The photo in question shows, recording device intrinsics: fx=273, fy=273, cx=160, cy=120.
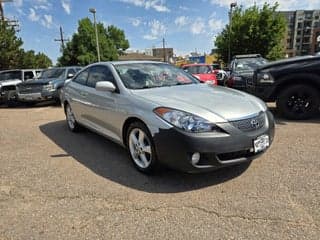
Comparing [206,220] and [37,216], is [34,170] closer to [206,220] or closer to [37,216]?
[37,216]

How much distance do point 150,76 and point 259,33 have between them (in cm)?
2363

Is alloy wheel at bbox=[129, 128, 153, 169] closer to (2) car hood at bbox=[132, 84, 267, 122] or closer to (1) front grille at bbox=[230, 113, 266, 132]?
(2) car hood at bbox=[132, 84, 267, 122]

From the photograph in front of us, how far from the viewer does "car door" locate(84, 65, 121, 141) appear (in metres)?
3.92

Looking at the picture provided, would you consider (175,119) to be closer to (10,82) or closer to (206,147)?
(206,147)

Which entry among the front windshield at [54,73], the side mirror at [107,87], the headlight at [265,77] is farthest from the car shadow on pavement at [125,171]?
the front windshield at [54,73]

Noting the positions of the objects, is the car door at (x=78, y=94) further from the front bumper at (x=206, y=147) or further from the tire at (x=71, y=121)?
the front bumper at (x=206, y=147)

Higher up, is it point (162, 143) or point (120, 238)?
point (162, 143)

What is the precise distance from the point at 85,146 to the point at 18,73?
10.0 meters

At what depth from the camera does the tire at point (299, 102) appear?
5.79 metres

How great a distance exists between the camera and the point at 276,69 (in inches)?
240

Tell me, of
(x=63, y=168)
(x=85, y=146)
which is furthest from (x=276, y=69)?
(x=63, y=168)

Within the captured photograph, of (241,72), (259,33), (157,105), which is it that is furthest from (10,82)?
(259,33)

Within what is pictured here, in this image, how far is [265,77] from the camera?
618cm

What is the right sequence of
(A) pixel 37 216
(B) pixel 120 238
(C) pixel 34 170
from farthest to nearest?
(C) pixel 34 170
(A) pixel 37 216
(B) pixel 120 238
